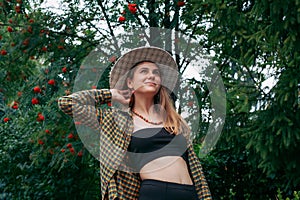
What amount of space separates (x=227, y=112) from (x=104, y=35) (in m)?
1.93

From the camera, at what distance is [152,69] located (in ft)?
7.86

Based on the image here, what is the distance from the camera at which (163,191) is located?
209 cm

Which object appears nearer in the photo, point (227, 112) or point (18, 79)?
point (227, 112)

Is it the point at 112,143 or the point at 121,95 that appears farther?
the point at 121,95

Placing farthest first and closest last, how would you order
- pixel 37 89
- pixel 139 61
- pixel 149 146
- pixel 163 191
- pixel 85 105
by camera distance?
pixel 37 89 < pixel 139 61 < pixel 85 105 < pixel 149 146 < pixel 163 191

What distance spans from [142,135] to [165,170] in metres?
0.21

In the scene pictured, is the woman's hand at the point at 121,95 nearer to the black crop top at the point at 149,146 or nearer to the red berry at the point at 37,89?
the black crop top at the point at 149,146

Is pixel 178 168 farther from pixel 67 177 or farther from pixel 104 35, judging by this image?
pixel 67 177

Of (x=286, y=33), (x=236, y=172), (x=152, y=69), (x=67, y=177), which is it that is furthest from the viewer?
(x=67, y=177)

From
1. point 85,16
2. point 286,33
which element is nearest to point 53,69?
point 85,16

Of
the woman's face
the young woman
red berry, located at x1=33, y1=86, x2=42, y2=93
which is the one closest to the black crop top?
the young woman

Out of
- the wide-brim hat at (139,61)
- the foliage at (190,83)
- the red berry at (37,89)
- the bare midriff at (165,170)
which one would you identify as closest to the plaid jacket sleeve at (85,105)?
the wide-brim hat at (139,61)

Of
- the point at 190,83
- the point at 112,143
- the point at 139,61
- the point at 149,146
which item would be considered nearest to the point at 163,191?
the point at 149,146

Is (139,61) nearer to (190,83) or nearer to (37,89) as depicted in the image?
(37,89)
